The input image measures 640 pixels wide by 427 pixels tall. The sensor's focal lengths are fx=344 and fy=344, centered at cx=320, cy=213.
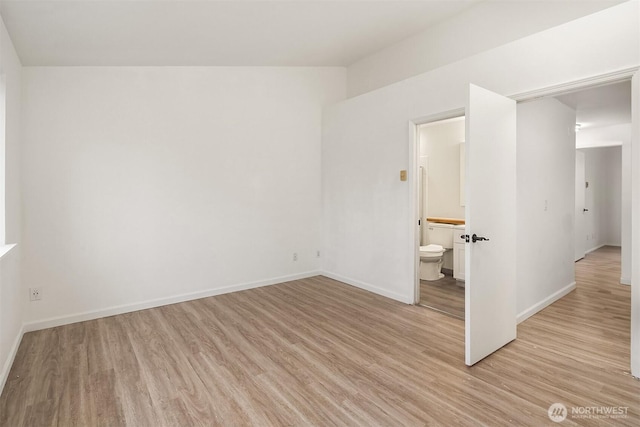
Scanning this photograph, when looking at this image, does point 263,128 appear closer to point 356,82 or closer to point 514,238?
point 356,82

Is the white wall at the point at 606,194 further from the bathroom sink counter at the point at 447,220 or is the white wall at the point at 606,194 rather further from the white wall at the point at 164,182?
the white wall at the point at 164,182

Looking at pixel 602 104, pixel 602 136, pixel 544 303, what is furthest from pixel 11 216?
pixel 602 136

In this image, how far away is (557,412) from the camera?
196 centimetres

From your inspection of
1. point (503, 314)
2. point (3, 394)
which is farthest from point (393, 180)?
point (3, 394)

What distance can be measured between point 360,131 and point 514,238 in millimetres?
2264

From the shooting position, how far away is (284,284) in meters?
4.67

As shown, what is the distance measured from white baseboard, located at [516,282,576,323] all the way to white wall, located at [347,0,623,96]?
263 cm

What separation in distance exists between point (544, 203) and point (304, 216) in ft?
9.55

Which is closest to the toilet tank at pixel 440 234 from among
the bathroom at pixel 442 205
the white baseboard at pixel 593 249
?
the bathroom at pixel 442 205

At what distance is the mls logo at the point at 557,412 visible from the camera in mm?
1896

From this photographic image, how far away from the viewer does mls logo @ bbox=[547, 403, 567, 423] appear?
190 centimetres
